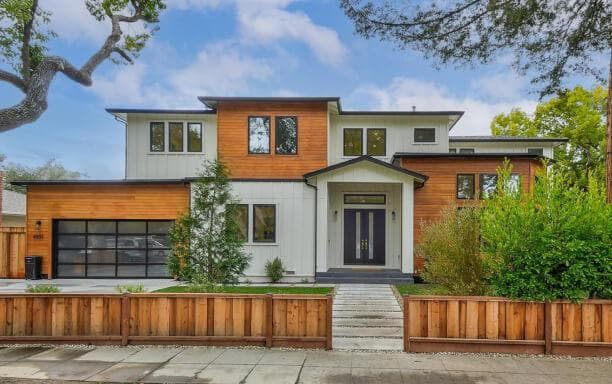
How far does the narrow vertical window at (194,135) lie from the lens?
53.2 ft

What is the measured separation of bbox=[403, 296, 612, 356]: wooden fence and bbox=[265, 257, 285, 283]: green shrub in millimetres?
7575

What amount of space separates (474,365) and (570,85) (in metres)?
6.76

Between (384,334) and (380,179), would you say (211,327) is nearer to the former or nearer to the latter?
(384,334)

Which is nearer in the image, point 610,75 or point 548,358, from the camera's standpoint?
point 548,358

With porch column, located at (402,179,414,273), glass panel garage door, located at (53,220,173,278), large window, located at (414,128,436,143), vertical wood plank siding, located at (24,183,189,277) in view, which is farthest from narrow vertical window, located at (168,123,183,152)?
large window, located at (414,128,436,143)

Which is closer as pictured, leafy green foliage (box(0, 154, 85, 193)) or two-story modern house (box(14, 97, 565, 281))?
two-story modern house (box(14, 97, 565, 281))

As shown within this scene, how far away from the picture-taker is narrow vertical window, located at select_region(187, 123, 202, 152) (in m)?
16.2

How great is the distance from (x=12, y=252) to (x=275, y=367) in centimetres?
1343

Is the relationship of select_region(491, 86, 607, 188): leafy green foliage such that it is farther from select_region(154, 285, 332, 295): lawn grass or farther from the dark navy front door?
select_region(154, 285, 332, 295): lawn grass

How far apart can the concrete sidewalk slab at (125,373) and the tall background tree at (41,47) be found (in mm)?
4017

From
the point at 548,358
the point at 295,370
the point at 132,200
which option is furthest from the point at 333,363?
the point at 132,200

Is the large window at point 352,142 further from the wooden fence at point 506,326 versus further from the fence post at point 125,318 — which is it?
the fence post at point 125,318

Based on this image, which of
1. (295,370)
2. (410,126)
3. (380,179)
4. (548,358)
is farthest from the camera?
(410,126)

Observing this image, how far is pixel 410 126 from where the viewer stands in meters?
16.8
